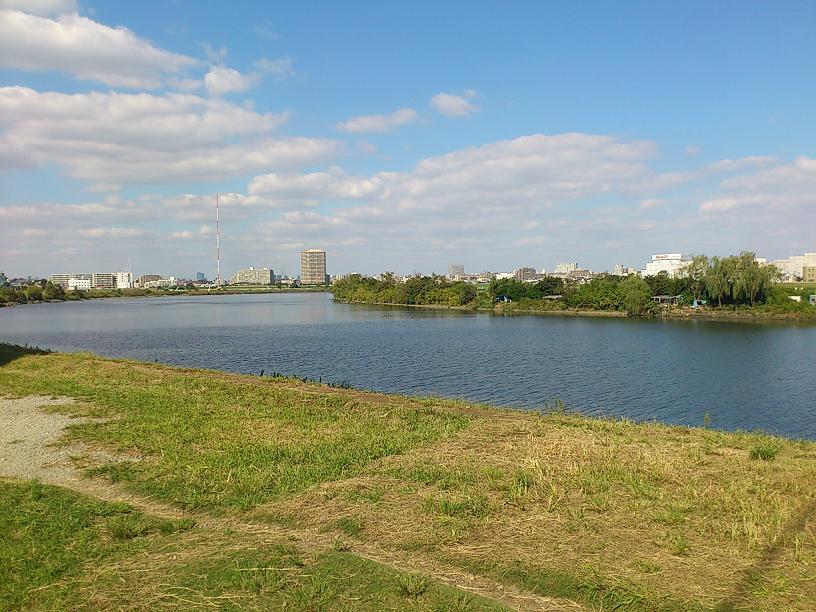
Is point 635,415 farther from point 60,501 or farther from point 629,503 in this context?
point 60,501

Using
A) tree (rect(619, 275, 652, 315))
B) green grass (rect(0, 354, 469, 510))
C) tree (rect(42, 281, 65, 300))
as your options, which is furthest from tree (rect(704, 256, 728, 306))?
tree (rect(42, 281, 65, 300))

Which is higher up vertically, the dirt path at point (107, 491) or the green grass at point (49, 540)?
the green grass at point (49, 540)

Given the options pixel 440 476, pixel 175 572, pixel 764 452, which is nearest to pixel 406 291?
pixel 764 452

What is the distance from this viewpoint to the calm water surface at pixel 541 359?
25062 mm

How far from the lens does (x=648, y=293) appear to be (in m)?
85.7

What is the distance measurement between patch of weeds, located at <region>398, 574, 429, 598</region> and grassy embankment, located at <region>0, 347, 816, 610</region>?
23mm

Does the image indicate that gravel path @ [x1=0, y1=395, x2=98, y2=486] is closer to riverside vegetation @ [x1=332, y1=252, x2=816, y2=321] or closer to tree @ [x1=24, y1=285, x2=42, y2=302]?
riverside vegetation @ [x1=332, y1=252, x2=816, y2=321]

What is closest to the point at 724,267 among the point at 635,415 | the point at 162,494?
the point at 635,415

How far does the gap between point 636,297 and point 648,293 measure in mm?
3270

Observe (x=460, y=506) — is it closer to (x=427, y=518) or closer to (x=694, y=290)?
(x=427, y=518)

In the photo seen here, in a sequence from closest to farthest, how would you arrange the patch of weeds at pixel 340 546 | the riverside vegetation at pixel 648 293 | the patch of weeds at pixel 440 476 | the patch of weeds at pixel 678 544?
the patch of weeds at pixel 678 544 → the patch of weeds at pixel 340 546 → the patch of weeds at pixel 440 476 → the riverside vegetation at pixel 648 293

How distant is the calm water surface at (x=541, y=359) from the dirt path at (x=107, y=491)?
1507cm

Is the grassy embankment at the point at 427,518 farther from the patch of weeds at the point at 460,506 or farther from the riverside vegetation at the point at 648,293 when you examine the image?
the riverside vegetation at the point at 648,293

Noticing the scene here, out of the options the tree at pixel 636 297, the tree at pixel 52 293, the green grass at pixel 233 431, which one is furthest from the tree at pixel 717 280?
the tree at pixel 52 293
